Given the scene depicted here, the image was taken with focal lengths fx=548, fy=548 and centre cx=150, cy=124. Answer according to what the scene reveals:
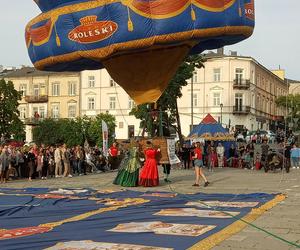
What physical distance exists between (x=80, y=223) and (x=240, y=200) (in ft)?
18.1

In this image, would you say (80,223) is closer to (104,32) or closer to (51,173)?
(104,32)

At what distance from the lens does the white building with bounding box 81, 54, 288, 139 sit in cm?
7888

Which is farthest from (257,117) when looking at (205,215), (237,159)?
(205,215)

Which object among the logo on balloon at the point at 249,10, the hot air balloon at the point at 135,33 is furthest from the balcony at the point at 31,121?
the logo on balloon at the point at 249,10

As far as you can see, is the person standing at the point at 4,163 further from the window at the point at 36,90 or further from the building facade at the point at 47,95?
the window at the point at 36,90

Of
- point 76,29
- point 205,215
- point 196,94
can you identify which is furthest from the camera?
point 196,94

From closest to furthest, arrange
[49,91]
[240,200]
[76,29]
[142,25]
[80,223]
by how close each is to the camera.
Answer: [80,223] < [240,200] < [142,25] < [76,29] < [49,91]

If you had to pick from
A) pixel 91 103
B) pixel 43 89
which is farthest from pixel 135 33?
pixel 43 89

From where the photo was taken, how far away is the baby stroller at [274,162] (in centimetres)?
2953

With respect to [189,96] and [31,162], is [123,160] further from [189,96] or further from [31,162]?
[189,96]

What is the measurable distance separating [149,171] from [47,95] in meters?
72.3

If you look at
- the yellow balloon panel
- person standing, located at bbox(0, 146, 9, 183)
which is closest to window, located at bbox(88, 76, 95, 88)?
person standing, located at bbox(0, 146, 9, 183)

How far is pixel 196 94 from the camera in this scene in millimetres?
80625

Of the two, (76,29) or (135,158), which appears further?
(135,158)
